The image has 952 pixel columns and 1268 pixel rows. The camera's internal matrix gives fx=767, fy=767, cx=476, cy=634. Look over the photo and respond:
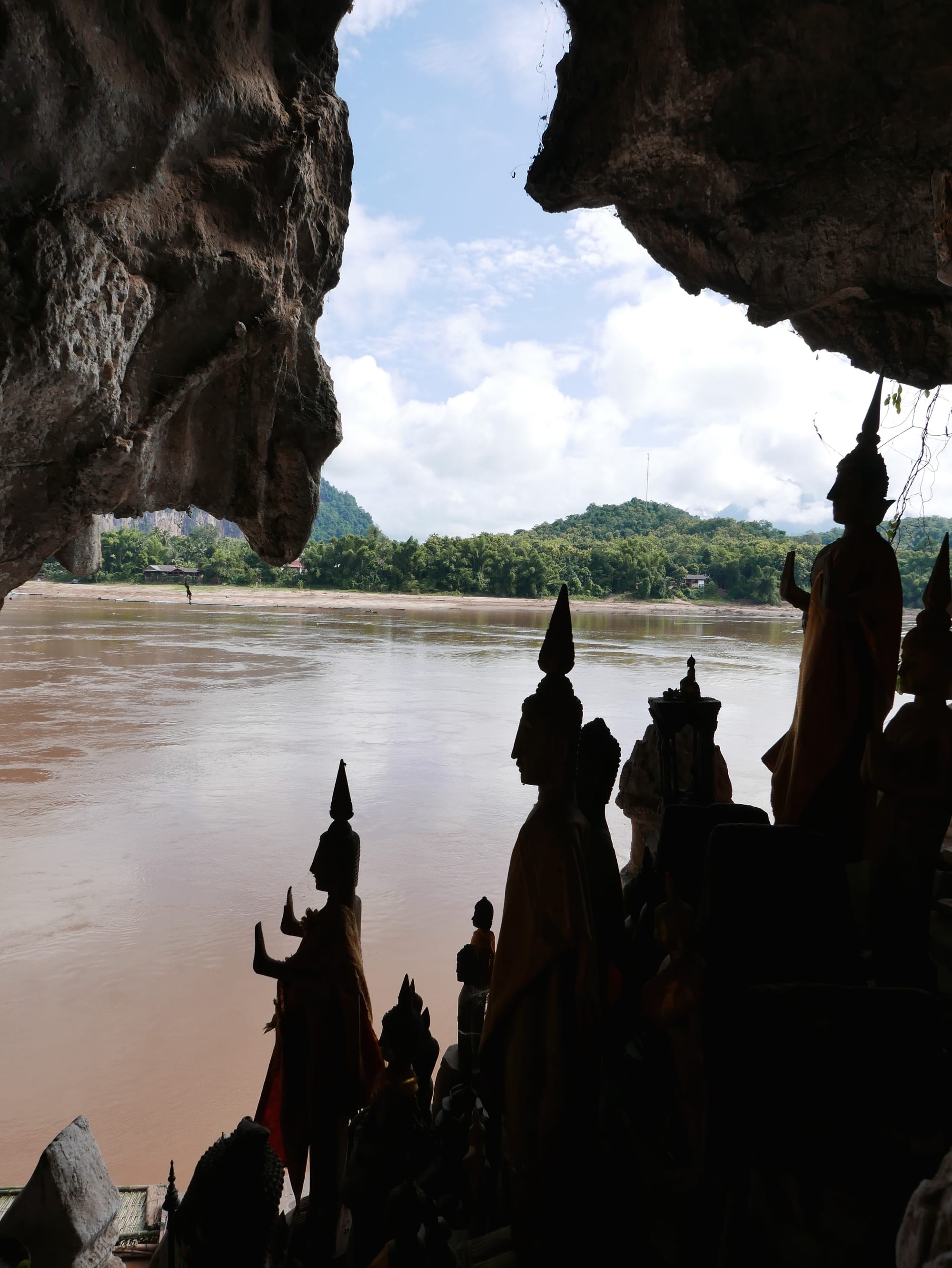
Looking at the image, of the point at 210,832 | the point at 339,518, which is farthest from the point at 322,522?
the point at 210,832

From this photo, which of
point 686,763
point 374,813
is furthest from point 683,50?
point 374,813

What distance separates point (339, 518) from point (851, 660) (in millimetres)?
107059

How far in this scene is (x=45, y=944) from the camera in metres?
6.48

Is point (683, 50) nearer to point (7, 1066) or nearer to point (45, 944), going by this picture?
point (7, 1066)

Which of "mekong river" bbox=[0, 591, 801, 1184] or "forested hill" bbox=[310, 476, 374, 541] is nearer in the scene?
"mekong river" bbox=[0, 591, 801, 1184]

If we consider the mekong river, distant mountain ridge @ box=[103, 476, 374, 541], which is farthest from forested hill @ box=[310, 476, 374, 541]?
the mekong river

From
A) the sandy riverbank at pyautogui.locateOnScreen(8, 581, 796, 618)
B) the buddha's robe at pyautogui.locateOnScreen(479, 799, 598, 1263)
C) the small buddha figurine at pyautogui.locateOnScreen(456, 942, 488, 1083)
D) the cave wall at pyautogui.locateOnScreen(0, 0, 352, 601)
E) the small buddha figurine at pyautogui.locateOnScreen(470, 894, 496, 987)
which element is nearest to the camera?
the buddha's robe at pyautogui.locateOnScreen(479, 799, 598, 1263)

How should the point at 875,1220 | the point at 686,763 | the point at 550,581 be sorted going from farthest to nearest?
the point at 550,581
the point at 686,763
the point at 875,1220

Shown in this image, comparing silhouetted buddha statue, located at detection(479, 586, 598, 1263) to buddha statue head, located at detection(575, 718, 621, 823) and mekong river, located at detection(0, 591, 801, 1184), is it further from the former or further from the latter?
mekong river, located at detection(0, 591, 801, 1184)

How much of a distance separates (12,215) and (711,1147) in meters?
3.53

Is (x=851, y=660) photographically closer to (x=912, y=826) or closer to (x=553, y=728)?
(x=912, y=826)

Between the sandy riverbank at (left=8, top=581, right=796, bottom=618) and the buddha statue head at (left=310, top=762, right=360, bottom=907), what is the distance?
121 feet

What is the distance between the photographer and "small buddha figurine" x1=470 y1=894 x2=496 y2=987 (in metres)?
2.58

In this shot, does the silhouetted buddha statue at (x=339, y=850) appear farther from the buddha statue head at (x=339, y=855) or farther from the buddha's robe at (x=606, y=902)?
the buddha's robe at (x=606, y=902)
